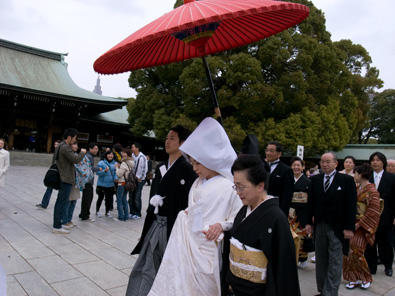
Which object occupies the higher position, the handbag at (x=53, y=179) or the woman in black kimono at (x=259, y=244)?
the woman in black kimono at (x=259, y=244)

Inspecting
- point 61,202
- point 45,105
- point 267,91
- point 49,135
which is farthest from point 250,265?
point 45,105

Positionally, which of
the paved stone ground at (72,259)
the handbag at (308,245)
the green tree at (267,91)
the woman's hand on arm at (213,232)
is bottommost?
the paved stone ground at (72,259)

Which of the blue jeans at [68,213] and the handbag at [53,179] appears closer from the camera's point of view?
the handbag at [53,179]

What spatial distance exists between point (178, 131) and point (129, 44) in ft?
3.18

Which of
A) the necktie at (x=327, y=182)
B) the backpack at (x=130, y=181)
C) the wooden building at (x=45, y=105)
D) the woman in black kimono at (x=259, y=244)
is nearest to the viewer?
the woman in black kimono at (x=259, y=244)

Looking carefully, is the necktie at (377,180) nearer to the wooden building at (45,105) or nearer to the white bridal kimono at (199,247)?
the white bridal kimono at (199,247)

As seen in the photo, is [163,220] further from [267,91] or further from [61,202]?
[267,91]

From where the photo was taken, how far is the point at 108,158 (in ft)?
21.8

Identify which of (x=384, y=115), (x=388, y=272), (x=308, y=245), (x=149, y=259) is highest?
(x=384, y=115)

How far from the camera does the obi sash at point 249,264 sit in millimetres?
1654

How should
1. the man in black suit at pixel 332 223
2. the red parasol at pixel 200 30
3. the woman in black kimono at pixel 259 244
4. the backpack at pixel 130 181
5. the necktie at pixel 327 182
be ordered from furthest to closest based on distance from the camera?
the backpack at pixel 130 181, the necktie at pixel 327 182, the man in black suit at pixel 332 223, the red parasol at pixel 200 30, the woman in black kimono at pixel 259 244

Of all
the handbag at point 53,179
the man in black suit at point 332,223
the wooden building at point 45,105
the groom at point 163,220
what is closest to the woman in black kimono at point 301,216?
the man in black suit at point 332,223

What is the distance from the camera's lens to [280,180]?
3879 millimetres

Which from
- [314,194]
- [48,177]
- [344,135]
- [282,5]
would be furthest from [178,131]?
[344,135]
